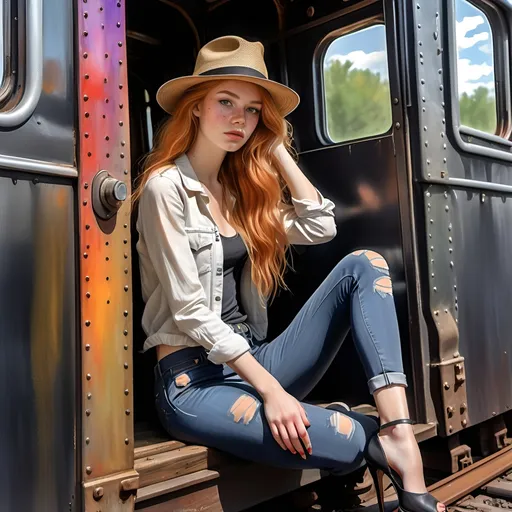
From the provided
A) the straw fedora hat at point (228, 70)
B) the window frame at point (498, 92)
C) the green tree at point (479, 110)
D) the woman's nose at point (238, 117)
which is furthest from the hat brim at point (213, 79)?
the green tree at point (479, 110)

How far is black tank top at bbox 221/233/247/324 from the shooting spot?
88.0 inches

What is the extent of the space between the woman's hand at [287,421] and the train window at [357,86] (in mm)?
1391

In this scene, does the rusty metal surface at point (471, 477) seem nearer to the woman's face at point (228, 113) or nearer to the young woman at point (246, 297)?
the young woman at point (246, 297)

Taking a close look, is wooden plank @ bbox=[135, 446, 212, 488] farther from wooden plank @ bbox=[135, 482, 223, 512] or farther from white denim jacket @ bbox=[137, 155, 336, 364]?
white denim jacket @ bbox=[137, 155, 336, 364]

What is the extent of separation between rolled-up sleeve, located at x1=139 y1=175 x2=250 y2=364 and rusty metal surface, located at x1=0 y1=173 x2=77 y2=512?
35cm

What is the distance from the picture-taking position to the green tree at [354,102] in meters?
2.86

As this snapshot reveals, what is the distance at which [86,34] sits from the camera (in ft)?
5.75

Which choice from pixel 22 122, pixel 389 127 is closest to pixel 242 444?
pixel 22 122

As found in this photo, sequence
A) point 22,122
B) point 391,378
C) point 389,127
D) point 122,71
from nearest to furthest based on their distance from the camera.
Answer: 1. point 22,122
2. point 122,71
3. point 391,378
4. point 389,127

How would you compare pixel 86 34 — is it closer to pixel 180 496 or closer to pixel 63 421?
pixel 63 421

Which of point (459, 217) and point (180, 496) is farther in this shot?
point (459, 217)

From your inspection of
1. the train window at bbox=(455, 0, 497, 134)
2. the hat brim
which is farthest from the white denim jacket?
the train window at bbox=(455, 0, 497, 134)

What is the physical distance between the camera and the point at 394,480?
6.46 ft

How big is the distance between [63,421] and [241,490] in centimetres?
67
